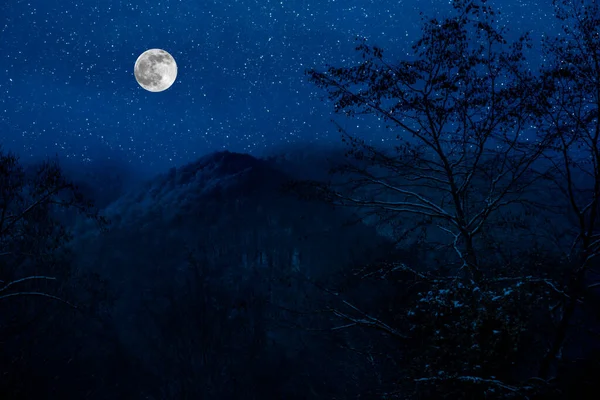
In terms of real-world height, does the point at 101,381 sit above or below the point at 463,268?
below

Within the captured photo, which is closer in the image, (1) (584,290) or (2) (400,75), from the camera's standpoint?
(1) (584,290)

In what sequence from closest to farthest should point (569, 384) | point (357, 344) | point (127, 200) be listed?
point (569, 384)
point (357, 344)
point (127, 200)

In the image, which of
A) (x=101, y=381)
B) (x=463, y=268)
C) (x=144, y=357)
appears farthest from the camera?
(x=144, y=357)

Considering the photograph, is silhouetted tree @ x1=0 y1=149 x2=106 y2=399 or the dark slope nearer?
silhouetted tree @ x1=0 y1=149 x2=106 y2=399

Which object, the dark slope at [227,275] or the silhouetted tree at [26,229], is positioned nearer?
the silhouetted tree at [26,229]

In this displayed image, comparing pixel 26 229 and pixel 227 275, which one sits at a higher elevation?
pixel 26 229

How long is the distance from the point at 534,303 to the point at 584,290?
1198mm

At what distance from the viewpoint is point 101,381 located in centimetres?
3192

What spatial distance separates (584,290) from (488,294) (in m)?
2.14

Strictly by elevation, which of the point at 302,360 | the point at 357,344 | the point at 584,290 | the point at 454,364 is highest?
the point at 584,290

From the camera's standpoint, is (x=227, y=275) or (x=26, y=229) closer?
(x=26, y=229)

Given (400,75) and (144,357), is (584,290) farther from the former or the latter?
(144,357)

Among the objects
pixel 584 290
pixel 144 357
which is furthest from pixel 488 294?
pixel 144 357

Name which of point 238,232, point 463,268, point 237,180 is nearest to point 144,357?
point 463,268
